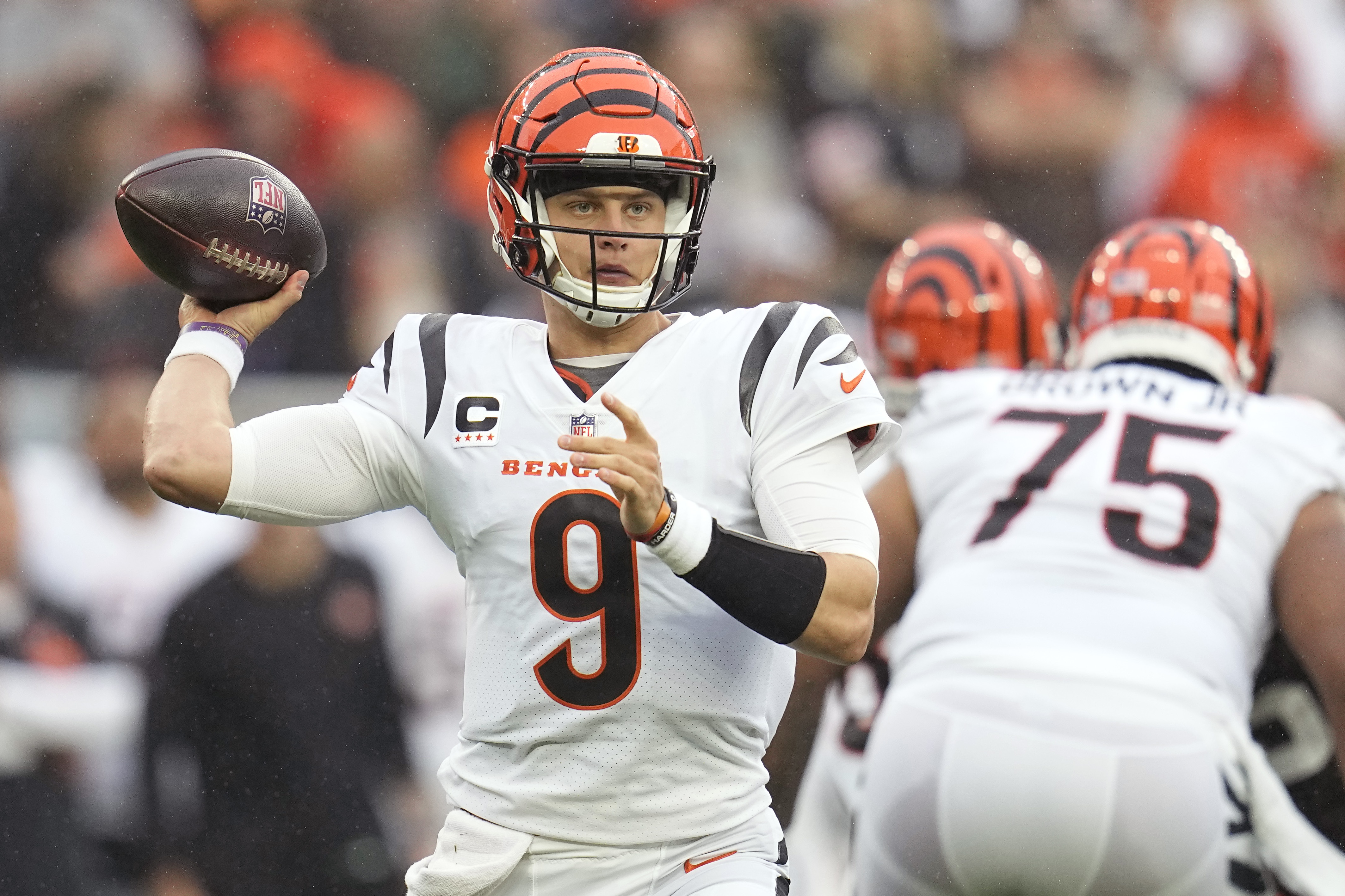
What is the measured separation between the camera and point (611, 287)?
2561 millimetres

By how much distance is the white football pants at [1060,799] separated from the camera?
10.6ft

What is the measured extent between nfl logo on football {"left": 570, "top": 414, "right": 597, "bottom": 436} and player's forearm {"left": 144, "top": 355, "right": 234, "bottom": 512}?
1.65 ft

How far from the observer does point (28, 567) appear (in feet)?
18.4

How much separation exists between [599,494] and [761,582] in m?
0.32

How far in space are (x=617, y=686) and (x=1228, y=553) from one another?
1.54 m

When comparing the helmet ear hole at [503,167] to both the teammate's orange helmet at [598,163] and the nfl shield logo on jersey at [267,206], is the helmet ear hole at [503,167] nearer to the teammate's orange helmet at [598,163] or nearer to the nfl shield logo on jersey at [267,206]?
the teammate's orange helmet at [598,163]

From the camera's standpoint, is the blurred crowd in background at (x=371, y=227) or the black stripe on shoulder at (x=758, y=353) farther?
A: the blurred crowd in background at (x=371, y=227)

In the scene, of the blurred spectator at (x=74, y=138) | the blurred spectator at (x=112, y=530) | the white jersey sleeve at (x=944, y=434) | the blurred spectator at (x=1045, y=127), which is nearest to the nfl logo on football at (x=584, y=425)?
the white jersey sleeve at (x=944, y=434)

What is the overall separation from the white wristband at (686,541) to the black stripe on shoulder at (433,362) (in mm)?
507

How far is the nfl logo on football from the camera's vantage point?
2.53 m

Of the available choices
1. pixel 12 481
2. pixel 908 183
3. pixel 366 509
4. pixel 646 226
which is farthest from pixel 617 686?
pixel 908 183

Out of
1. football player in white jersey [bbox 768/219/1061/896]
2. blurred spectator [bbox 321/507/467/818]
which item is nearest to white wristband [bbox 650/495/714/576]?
football player in white jersey [bbox 768/219/1061/896]

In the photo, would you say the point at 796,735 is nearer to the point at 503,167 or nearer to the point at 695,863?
the point at 695,863

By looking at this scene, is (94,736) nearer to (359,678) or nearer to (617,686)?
(359,678)
